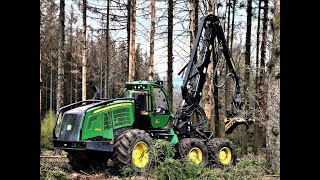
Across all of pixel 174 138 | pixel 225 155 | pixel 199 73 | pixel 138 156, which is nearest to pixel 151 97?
pixel 174 138

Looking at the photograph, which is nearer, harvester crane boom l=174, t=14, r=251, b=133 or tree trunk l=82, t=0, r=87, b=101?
harvester crane boom l=174, t=14, r=251, b=133

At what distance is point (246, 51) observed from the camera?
59.1 feet

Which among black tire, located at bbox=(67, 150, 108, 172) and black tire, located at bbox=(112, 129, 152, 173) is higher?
black tire, located at bbox=(112, 129, 152, 173)

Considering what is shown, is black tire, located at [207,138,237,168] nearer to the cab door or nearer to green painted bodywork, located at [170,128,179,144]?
green painted bodywork, located at [170,128,179,144]

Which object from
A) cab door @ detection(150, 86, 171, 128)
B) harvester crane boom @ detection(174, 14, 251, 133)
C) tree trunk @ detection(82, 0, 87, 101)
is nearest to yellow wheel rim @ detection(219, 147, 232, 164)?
harvester crane boom @ detection(174, 14, 251, 133)

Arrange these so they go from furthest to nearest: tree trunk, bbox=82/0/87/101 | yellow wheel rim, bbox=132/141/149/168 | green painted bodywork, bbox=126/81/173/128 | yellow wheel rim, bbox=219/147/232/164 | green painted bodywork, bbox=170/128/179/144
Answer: tree trunk, bbox=82/0/87/101, yellow wheel rim, bbox=219/147/232/164, green painted bodywork, bbox=170/128/179/144, green painted bodywork, bbox=126/81/173/128, yellow wheel rim, bbox=132/141/149/168

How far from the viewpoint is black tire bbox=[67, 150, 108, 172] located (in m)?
9.22

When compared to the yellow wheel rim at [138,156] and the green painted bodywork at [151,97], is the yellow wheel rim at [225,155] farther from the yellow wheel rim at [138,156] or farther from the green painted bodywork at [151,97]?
the yellow wheel rim at [138,156]

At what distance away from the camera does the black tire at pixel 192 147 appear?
928 cm

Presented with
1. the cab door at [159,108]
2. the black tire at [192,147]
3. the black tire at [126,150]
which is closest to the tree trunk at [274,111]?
the black tire at [192,147]

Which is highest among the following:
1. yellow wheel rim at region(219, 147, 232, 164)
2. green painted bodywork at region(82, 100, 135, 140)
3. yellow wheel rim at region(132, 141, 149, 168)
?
green painted bodywork at region(82, 100, 135, 140)
